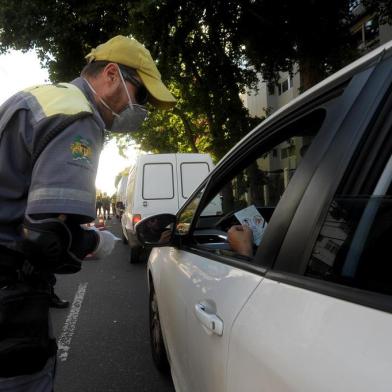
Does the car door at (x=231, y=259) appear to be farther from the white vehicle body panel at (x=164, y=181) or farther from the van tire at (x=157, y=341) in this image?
the white vehicle body panel at (x=164, y=181)

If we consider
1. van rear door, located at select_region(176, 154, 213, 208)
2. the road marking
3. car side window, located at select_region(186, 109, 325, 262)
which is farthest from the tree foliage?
car side window, located at select_region(186, 109, 325, 262)

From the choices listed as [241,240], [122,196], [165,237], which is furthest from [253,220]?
[122,196]

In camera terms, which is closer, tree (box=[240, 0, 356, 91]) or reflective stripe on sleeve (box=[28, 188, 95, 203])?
reflective stripe on sleeve (box=[28, 188, 95, 203])

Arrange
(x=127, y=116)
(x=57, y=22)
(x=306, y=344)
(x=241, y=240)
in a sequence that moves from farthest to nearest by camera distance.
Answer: (x=57, y=22)
(x=241, y=240)
(x=127, y=116)
(x=306, y=344)

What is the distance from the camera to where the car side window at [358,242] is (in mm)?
1104

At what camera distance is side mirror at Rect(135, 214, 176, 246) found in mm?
2734

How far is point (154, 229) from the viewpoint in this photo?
2.78m

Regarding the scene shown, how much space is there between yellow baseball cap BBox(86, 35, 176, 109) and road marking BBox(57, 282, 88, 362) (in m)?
2.93

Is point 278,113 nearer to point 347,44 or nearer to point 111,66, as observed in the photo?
point 111,66

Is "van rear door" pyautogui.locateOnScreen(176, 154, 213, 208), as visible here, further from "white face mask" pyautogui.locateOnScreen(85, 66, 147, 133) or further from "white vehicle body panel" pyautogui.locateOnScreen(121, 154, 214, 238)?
"white face mask" pyautogui.locateOnScreen(85, 66, 147, 133)

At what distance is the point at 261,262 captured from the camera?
61.5 inches

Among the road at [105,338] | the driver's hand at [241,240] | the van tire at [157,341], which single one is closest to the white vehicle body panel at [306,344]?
the driver's hand at [241,240]

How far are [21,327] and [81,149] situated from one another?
0.58 meters

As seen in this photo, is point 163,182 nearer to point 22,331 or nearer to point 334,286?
point 22,331
